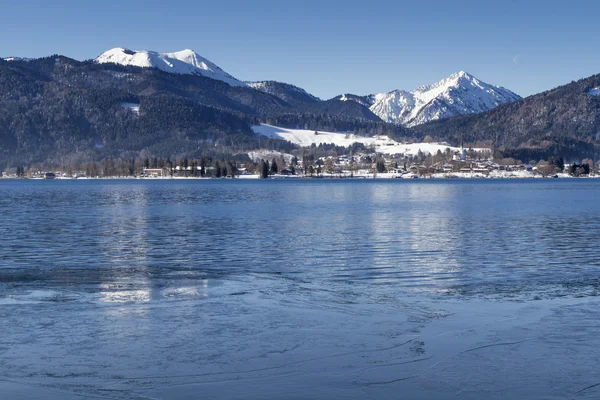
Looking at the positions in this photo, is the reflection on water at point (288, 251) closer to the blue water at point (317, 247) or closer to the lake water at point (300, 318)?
the blue water at point (317, 247)

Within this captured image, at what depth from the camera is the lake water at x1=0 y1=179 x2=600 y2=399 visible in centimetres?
1548

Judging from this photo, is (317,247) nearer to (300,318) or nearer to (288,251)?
(288,251)

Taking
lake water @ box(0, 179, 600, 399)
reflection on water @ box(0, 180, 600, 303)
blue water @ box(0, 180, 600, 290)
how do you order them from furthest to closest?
1. blue water @ box(0, 180, 600, 290)
2. reflection on water @ box(0, 180, 600, 303)
3. lake water @ box(0, 179, 600, 399)

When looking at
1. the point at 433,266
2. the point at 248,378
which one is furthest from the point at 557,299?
the point at 248,378

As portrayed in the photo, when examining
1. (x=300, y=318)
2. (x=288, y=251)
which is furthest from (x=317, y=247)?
(x=300, y=318)

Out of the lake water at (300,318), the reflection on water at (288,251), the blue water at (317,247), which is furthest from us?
the blue water at (317,247)

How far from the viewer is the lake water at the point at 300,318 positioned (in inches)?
609

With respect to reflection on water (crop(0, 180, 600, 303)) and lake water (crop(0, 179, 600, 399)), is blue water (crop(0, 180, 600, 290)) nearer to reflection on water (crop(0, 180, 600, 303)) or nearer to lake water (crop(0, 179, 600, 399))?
reflection on water (crop(0, 180, 600, 303))

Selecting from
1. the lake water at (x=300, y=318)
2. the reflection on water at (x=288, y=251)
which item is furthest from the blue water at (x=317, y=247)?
the lake water at (x=300, y=318)

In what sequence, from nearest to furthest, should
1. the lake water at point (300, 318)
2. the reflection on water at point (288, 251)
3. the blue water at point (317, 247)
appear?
the lake water at point (300, 318) → the reflection on water at point (288, 251) → the blue water at point (317, 247)

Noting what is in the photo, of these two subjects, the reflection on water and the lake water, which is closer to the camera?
the lake water

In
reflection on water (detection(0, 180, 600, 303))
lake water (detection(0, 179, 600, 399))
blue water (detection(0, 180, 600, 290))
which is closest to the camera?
lake water (detection(0, 179, 600, 399))

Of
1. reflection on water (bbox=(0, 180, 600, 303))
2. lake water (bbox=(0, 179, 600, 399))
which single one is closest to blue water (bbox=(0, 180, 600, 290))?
reflection on water (bbox=(0, 180, 600, 303))

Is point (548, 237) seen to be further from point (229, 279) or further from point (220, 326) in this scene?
point (220, 326)
